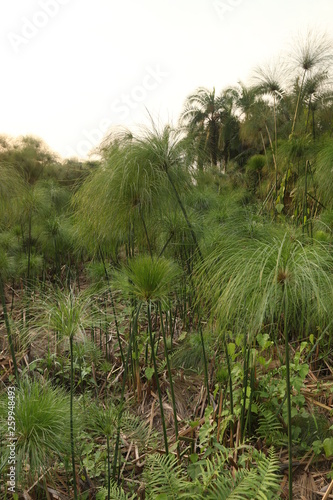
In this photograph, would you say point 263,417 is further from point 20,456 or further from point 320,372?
point 20,456

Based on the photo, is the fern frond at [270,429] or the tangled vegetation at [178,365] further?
the fern frond at [270,429]

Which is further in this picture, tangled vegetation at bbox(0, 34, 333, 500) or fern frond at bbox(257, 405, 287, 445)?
fern frond at bbox(257, 405, 287, 445)

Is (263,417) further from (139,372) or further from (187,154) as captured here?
(187,154)

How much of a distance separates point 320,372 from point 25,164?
8.59m

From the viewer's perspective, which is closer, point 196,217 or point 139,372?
point 139,372

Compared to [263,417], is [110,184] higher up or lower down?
higher up

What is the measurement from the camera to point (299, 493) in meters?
1.82

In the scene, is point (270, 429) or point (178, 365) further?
point (178, 365)

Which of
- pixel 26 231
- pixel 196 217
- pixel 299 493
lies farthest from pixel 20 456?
pixel 26 231

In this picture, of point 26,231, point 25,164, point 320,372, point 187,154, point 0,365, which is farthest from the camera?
point 25,164

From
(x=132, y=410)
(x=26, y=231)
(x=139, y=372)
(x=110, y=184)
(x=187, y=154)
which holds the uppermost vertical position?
(x=187, y=154)

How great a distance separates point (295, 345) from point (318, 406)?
71 centimetres

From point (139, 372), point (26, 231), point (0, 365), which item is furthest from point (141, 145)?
point (26, 231)

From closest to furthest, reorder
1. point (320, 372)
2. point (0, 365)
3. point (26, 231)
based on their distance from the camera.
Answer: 1. point (320, 372)
2. point (0, 365)
3. point (26, 231)
